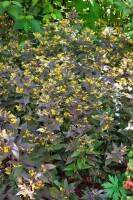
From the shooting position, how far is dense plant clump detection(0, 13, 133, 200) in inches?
82.7

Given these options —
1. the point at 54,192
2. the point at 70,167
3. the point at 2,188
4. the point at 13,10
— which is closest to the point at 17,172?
the point at 2,188

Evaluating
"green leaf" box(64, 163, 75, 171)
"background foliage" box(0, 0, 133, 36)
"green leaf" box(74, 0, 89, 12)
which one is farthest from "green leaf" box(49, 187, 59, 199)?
"green leaf" box(74, 0, 89, 12)

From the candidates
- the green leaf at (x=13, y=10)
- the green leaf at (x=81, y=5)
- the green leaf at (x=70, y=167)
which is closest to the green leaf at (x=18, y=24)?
the green leaf at (x=13, y=10)

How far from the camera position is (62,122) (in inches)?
90.1

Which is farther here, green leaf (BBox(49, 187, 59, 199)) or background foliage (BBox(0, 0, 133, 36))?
background foliage (BBox(0, 0, 133, 36))

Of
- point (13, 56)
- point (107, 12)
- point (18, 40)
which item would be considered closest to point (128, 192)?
point (13, 56)

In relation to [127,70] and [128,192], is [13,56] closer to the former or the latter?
[127,70]

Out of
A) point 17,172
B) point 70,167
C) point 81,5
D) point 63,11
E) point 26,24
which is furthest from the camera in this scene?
point 63,11

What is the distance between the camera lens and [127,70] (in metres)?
2.71

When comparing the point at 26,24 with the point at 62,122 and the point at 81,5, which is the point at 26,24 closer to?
the point at 81,5

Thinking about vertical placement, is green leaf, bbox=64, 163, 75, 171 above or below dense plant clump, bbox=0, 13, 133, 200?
below

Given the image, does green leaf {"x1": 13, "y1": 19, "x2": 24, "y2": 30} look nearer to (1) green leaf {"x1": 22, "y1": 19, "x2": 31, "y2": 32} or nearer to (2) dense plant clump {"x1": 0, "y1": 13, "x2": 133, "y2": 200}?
(1) green leaf {"x1": 22, "y1": 19, "x2": 31, "y2": 32}

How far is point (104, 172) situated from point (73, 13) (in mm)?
1665

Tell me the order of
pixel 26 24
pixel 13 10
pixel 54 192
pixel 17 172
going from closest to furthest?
pixel 17 172, pixel 54 192, pixel 13 10, pixel 26 24
